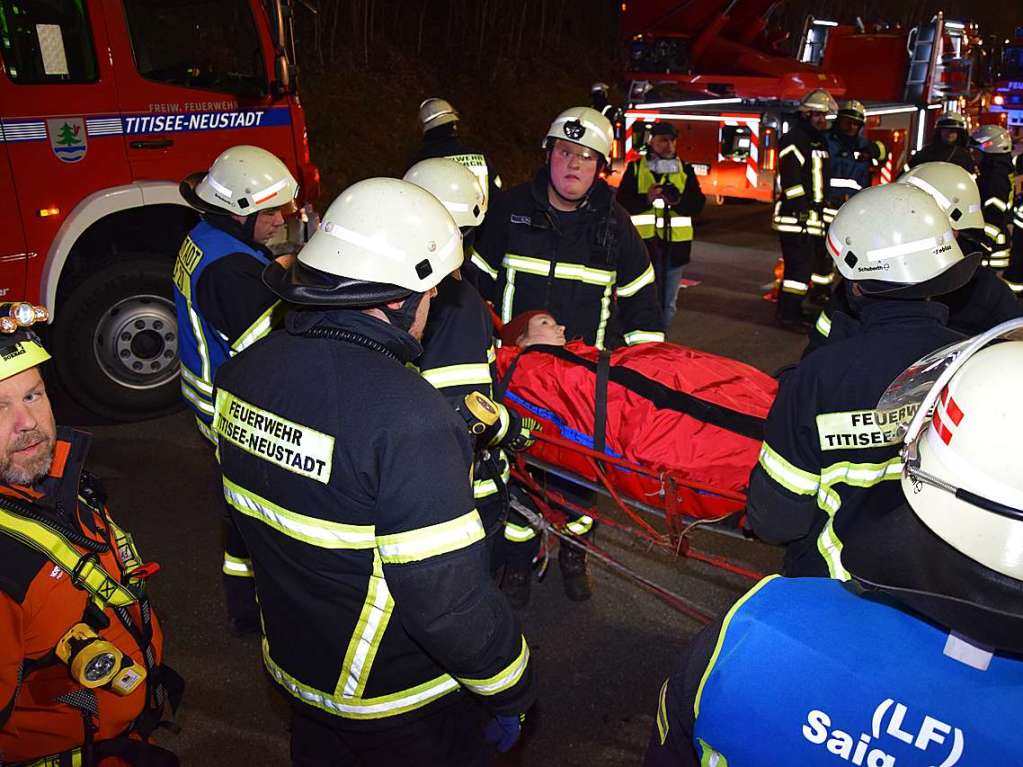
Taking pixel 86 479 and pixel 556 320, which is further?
pixel 556 320

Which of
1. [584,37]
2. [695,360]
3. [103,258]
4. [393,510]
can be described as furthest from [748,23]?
[393,510]

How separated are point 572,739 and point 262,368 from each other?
76.9 inches

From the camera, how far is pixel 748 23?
1316 centimetres

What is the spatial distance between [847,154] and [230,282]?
248 inches

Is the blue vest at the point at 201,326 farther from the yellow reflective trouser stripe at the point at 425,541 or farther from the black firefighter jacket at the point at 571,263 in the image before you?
the yellow reflective trouser stripe at the point at 425,541

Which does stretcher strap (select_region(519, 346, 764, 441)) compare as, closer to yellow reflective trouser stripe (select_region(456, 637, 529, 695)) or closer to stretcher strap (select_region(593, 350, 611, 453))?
stretcher strap (select_region(593, 350, 611, 453))

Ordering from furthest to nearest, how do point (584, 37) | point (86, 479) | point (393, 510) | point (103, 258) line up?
1. point (584, 37)
2. point (103, 258)
3. point (86, 479)
4. point (393, 510)

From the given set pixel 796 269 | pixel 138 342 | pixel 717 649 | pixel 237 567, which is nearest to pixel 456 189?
pixel 237 567

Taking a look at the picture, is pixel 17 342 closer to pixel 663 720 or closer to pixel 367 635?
pixel 367 635

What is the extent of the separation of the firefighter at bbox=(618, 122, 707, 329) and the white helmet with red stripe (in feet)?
16.7

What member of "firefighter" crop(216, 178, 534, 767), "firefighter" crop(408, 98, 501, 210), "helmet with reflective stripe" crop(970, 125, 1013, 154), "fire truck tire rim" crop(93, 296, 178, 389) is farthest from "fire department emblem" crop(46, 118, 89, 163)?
"helmet with reflective stripe" crop(970, 125, 1013, 154)

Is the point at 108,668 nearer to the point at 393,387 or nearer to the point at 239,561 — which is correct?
the point at 393,387

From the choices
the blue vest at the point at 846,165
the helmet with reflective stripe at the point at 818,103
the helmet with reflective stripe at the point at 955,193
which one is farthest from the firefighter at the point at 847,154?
the helmet with reflective stripe at the point at 955,193

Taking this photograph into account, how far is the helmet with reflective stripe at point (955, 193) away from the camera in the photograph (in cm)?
395
